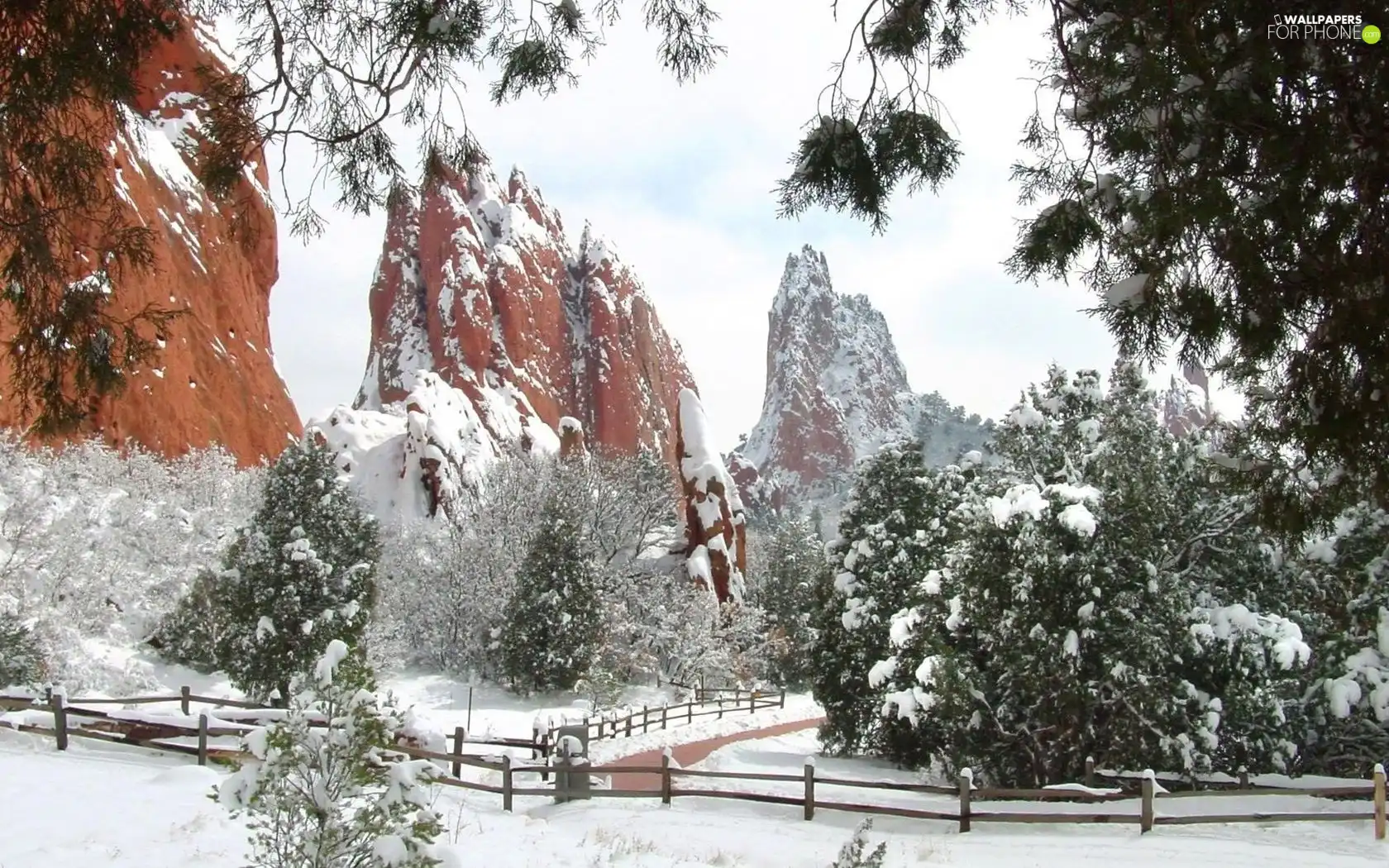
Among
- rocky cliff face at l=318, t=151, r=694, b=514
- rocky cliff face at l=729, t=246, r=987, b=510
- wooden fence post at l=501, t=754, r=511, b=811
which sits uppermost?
rocky cliff face at l=729, t=246, r=987, b=510

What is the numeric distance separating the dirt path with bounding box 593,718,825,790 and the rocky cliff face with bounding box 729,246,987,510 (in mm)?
113700

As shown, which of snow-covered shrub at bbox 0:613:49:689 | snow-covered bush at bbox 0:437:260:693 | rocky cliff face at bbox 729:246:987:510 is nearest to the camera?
Answer: snow-covered shrub at bbox 0:613:49:689

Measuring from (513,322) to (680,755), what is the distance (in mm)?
55626

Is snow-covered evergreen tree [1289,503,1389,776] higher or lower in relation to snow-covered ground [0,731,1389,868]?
higher

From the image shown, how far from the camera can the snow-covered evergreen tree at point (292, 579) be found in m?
24.1

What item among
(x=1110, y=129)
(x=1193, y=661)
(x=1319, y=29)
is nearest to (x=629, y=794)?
(x=1193, y=661)

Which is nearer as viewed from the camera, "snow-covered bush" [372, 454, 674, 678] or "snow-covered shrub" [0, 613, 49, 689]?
"snow-covered shrub" [0, 613, 49, 689]

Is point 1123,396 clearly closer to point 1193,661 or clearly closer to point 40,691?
point 1193,661

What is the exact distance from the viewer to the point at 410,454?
47.9 meters

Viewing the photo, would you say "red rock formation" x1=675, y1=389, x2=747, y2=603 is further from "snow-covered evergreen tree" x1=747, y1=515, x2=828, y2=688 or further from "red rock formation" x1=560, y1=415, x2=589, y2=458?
"red rock formation" x1=560, y1=415, x2=589, y2=458

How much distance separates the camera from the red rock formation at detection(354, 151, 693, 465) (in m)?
70.4

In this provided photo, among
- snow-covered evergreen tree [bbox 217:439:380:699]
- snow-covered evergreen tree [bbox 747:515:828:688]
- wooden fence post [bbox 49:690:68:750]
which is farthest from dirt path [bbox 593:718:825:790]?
snow-covered evergreen tree [bbox 747:515:828:688]

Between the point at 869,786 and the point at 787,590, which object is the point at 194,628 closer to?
the point at 869,786

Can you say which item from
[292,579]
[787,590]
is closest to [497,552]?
[292,579]
